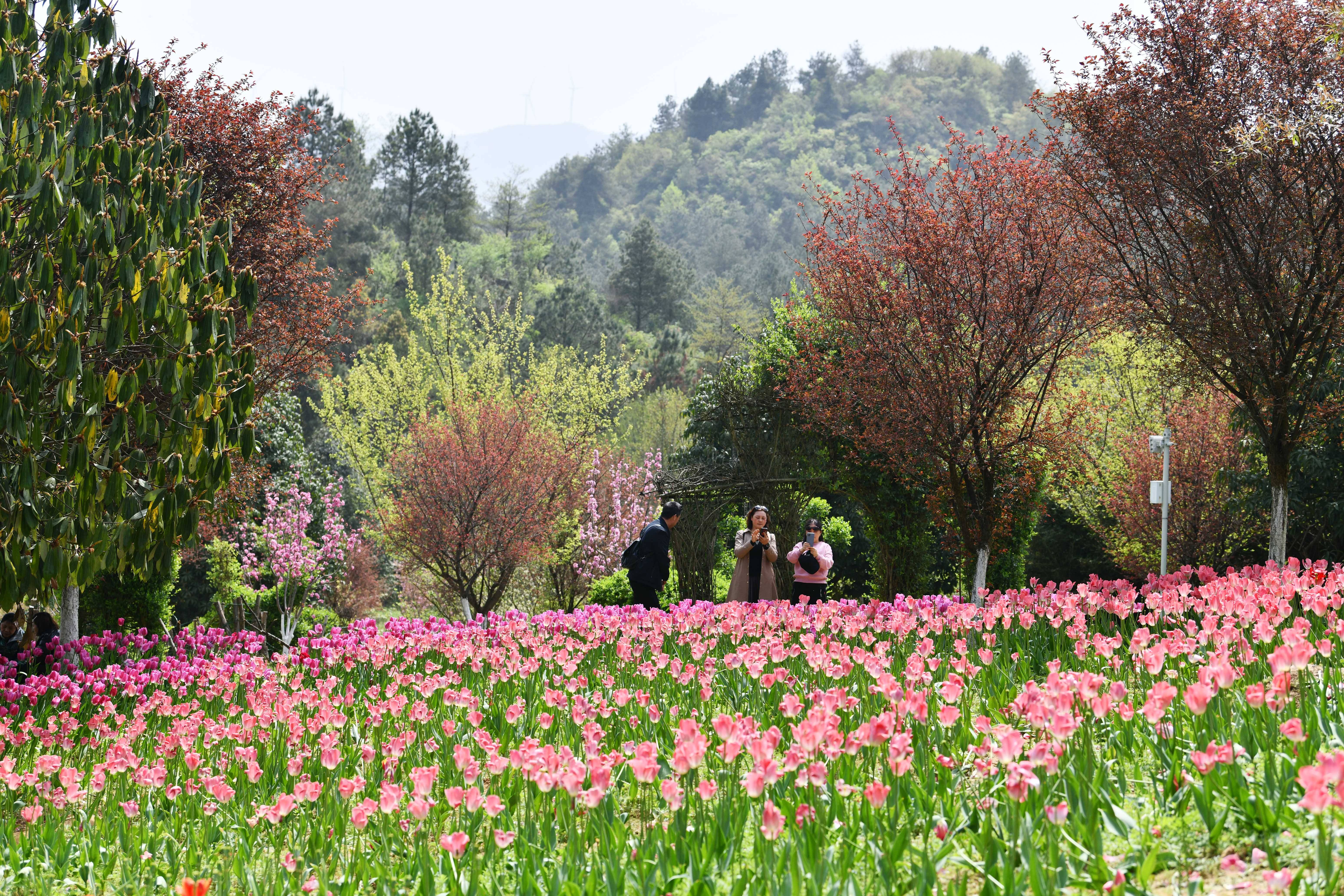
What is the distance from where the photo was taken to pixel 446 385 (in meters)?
23.6

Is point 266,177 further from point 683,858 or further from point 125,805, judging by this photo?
point 683,858

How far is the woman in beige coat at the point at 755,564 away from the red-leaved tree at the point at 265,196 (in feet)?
17.2

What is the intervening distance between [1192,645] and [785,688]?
1.69m

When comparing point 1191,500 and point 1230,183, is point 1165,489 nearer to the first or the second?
point 1191,500

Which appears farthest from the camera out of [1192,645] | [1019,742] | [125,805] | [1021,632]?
[1021,632]

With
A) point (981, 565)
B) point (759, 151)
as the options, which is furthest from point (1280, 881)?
point (759, 151)

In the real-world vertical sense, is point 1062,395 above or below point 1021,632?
above

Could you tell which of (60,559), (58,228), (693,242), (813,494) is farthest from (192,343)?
(693,242)

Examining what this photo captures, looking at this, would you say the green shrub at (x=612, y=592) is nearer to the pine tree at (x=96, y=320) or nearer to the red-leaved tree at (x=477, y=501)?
the red-leaved tree at (x=477, y=501)

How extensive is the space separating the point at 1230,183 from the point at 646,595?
5697mm

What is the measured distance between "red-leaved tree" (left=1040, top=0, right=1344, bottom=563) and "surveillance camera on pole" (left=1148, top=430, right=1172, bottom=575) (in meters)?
4.23

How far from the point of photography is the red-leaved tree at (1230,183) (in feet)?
25.3

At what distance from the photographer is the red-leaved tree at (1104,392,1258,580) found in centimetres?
1514

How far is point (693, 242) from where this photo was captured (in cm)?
8444
